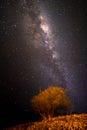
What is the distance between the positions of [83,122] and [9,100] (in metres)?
47.3

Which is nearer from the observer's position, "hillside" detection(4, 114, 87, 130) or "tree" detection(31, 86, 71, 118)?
"hillside" detection(4, 114, 87, 130)

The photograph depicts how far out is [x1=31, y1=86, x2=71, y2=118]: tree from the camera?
4747cm

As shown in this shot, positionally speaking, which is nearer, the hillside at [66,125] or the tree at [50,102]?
the hillside at [66,125]

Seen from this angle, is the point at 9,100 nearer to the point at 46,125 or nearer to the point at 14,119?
the point at 14,119

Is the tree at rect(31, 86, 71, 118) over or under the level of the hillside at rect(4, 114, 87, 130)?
over

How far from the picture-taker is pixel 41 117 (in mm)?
48750

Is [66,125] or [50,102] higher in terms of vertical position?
[50,102]

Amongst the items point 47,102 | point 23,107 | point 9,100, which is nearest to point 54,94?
point 47,102

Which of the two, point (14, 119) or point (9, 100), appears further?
point (9, 100)

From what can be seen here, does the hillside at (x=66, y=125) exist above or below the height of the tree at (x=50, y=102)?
below

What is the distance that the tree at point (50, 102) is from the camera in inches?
1869

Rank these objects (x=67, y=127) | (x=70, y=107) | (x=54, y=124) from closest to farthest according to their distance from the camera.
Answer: (x=67, y=127) < (x=54, y=124) < (x=70, y=107)

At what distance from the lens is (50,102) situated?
157 ft

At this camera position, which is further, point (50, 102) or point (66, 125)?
point (50, 102)
